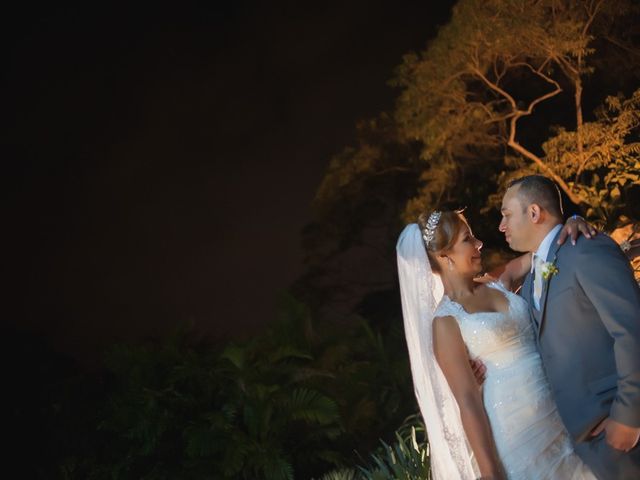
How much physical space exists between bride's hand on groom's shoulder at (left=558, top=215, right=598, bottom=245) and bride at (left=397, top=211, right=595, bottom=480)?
2.00ft

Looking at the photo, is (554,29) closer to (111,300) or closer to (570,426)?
(570,426)

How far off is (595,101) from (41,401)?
380 inches

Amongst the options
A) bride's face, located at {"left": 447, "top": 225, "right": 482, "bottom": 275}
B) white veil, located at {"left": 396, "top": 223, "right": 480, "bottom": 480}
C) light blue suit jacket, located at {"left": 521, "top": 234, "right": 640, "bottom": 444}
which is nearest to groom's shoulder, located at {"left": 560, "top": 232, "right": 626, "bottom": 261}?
light blue suit jacket, located at {"left": 521, "top": 234, "right": 640, "bottom": 444}

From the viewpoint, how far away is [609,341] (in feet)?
10.5

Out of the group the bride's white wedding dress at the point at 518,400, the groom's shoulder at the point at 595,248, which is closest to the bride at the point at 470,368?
the bride's white wedding dress at the point at 518,400

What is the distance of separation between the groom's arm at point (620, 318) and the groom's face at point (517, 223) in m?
0.44

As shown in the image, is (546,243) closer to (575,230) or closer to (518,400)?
(575,230)

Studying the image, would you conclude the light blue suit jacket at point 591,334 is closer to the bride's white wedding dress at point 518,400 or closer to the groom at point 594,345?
the groom at point 594,345

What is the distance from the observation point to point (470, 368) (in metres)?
3.73

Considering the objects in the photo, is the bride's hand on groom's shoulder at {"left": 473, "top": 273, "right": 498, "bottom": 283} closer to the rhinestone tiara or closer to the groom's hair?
the rhinestone tiara

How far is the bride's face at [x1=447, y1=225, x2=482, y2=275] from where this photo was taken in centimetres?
405

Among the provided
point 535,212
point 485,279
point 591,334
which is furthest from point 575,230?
point 485,279

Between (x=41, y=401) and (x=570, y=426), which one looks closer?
(x=570, y=426)

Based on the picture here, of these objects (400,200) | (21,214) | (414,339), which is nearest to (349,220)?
(400,200)
